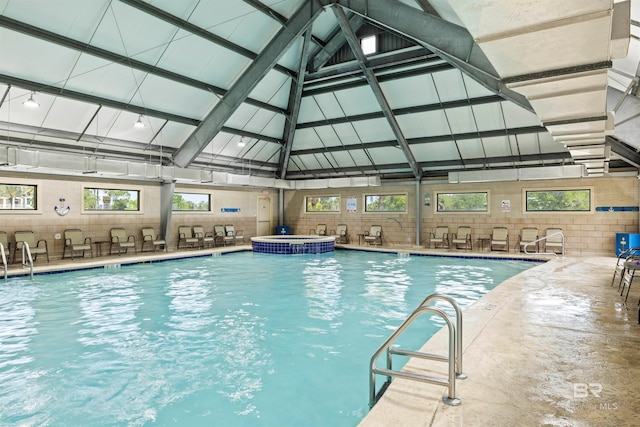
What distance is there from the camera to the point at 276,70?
10.0 metres

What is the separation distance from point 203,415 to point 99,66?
7.61m

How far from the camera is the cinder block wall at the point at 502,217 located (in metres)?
10.3

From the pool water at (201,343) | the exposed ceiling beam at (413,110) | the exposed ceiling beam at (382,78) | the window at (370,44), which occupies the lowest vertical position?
the pool water at (201,343)

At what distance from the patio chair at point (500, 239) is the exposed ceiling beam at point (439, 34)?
5714 millimetres

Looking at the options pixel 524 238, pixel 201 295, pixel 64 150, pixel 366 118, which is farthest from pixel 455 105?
pixel 64 150

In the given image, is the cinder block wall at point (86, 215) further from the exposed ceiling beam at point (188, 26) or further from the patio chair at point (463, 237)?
the patio chair at point (463, 237)

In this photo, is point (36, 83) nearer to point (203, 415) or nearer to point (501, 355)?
point (203, 415)

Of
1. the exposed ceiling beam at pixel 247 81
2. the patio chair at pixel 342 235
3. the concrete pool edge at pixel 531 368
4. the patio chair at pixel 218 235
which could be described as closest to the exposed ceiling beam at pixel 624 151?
the concrete pool edge at pixel 531 368

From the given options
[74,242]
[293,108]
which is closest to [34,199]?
[74,242]

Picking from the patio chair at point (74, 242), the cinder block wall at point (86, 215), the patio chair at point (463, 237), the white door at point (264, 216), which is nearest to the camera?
the cinder block wall at point (86, 215)

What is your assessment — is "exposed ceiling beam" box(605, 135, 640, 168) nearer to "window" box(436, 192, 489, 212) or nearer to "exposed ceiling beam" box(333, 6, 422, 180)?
"window" box(436, 192, 489, 212)

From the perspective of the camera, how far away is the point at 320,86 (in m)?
10.9

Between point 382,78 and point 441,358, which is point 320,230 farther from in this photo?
point 441,358

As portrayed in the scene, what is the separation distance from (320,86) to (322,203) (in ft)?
19.2
